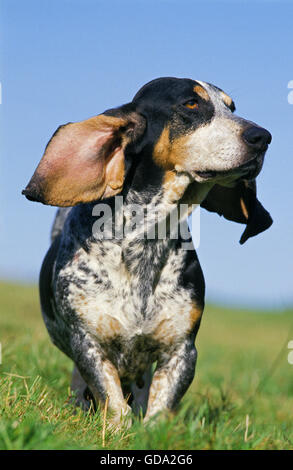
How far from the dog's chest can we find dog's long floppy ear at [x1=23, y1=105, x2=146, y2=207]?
0.35 m

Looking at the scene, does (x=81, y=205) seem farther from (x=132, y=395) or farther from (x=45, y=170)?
(x=132, y=395)

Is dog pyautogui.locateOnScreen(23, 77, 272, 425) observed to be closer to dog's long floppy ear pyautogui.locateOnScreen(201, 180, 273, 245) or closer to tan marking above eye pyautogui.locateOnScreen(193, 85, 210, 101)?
tan marking above eye pyautogui.locateOnScreen(193, 85, 210, 101)

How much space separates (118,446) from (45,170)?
1529 millimetres

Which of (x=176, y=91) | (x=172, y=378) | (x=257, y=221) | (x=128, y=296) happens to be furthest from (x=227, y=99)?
(x=172, y=378)

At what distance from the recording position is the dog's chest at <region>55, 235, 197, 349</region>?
13.4 feet

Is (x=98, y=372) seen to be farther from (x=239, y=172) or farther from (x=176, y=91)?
(x=176, y=91)

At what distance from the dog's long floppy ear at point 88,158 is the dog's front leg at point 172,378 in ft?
3.26

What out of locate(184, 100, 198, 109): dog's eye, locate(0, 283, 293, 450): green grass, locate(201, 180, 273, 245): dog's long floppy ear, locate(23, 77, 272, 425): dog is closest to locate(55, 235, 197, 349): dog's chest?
locate(23, 77, 272, 425): dog

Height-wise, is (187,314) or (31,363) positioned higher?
(187,314)

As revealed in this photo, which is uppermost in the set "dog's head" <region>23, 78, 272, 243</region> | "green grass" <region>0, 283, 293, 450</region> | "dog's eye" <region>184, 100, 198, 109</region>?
"dog's eye" <region>184, 100, 198, 109</region>

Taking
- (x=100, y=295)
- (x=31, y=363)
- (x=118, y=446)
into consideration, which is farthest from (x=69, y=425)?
(x=31, y=363)

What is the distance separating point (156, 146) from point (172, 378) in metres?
1.31

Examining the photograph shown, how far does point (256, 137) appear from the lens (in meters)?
3.93

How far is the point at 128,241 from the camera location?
4.16 metres
